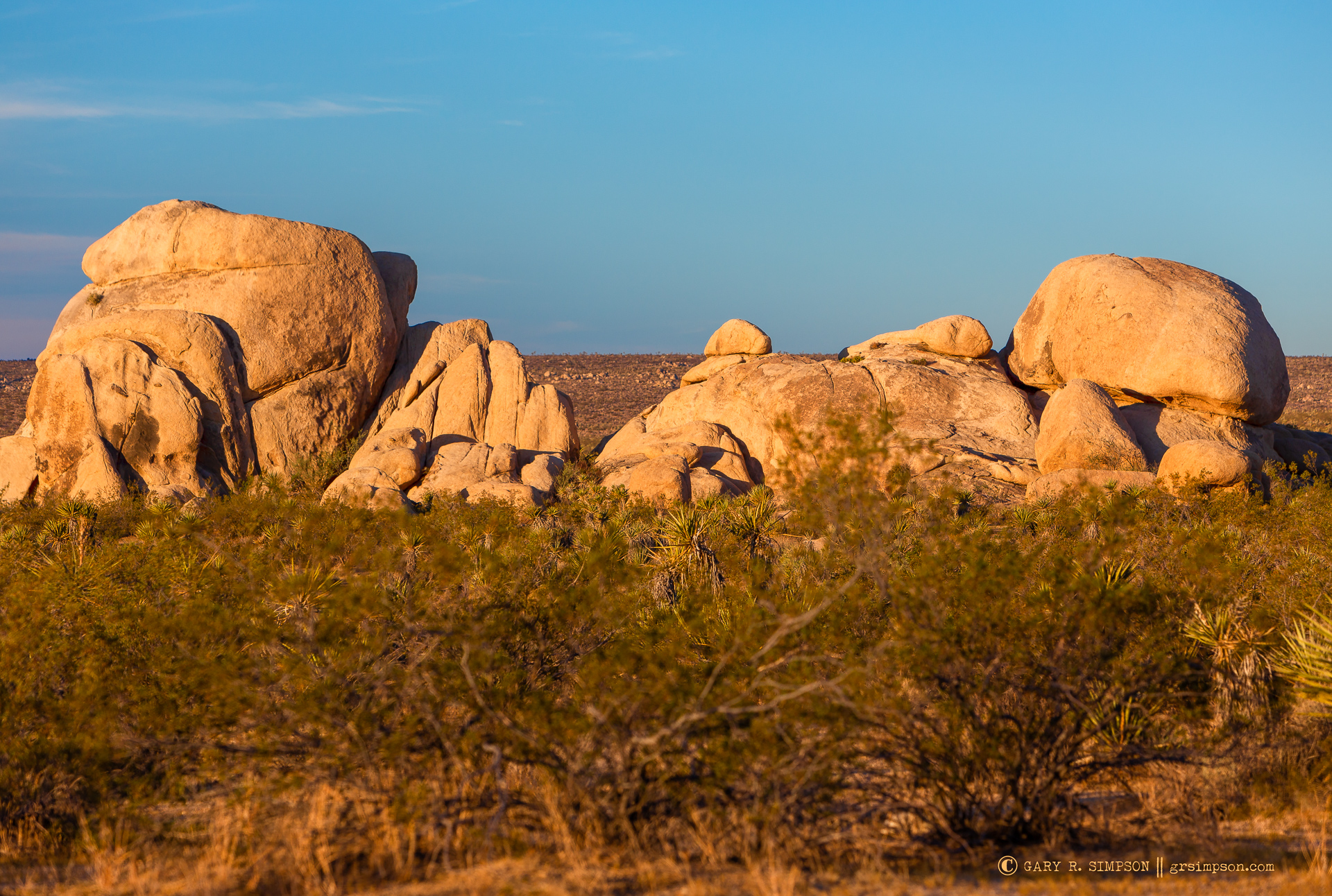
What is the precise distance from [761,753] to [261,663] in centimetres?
402

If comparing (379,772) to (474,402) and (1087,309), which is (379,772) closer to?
(474,402)

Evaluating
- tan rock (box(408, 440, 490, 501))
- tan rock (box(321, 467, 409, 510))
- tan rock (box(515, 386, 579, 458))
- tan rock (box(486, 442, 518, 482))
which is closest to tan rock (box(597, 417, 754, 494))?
tan rock (box(515, 386, 579, 458))

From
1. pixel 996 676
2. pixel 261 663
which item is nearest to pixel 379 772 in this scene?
pixel 261 663

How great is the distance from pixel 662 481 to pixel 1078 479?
884cm

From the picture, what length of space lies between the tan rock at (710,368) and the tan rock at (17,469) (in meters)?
17.0

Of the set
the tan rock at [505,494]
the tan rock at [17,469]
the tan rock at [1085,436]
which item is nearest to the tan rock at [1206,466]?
the tan rock at [1085,436]

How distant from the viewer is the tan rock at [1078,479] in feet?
73.2

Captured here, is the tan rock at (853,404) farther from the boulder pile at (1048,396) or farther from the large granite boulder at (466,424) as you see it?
the large granite boulder at (466,424)

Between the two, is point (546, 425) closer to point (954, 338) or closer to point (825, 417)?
point (825, 417)

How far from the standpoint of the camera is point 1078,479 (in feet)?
72.8

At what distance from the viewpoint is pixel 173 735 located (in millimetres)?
8453

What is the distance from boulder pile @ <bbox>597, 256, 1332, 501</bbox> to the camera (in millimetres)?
24234

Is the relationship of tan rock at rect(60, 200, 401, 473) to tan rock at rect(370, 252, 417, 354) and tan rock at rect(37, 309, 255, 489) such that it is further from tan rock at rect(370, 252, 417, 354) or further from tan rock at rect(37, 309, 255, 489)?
tan rock at rect(370, 252, 417, 354)

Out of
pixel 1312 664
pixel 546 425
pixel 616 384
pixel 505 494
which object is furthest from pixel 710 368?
pixel 616 384
